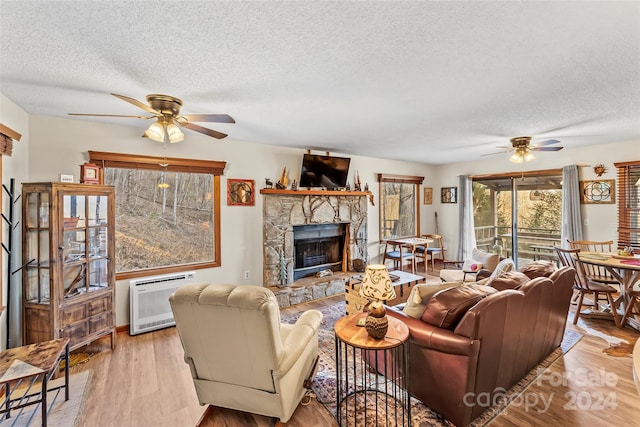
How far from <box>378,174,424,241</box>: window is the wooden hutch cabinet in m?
4.88

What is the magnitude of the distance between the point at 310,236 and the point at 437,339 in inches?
132

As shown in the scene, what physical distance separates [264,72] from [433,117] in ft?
6.59

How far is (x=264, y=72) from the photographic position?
2.03m

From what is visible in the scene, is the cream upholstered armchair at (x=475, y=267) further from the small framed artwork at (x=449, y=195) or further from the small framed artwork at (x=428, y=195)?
the small framed artwork at (x=428, y=195)

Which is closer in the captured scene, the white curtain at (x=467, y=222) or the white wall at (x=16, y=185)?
the white wall at (x=16, y=185)

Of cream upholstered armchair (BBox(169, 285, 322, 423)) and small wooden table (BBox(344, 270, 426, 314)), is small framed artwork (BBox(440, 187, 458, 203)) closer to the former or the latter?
small wooden table (BBox(344, 270, 426, 314))

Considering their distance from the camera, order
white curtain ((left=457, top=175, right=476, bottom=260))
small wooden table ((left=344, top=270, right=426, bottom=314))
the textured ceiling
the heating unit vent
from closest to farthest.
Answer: the textured ceiling, the heating unit vent, small wooden table ((left=344, top=270, right=426, bottom=314)), white curtain ((left=457, top=175, right=476, bottom=260))

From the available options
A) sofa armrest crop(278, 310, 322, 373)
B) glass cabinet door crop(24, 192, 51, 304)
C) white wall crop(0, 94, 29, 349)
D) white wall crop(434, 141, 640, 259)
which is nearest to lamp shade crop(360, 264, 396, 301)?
sofa armrest crop(278, 310, 322, 373)

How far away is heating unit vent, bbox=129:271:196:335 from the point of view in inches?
132

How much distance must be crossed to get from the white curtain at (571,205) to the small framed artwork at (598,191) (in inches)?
5.4

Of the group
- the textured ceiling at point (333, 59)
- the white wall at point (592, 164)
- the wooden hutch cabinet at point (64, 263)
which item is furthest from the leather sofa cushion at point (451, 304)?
the white wall at point (592, 164)

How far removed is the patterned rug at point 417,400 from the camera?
197 cm

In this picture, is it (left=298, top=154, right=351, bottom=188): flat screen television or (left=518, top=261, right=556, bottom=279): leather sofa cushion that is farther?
(left=298, top=154, right=351, bottom=188): flat screen television

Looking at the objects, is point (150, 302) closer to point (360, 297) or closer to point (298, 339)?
point (298, 339)
